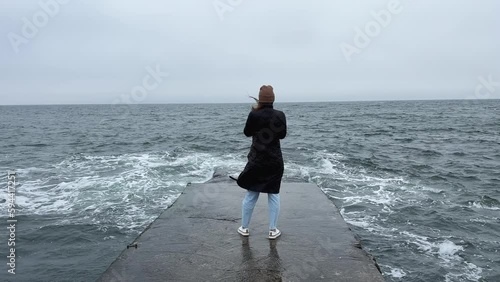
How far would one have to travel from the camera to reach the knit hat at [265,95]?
4.16 meters

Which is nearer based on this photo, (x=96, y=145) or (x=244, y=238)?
(x=244, y=238)

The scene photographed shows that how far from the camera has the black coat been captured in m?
4.23

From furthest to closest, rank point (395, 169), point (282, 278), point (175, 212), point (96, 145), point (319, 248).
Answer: point (96, 145)
point (395, 169)
point (175, 212)
point (319, 248)
point (282, 278)

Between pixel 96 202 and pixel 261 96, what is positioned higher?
pixel 261 96

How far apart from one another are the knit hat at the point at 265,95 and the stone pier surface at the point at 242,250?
73.4 inches

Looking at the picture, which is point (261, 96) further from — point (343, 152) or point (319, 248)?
point (343, 152)

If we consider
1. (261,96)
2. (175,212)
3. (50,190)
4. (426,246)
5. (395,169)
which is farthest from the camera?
(395,169)

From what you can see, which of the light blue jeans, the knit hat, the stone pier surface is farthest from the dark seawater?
the knit hat

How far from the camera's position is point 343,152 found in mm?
18625

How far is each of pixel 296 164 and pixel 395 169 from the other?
4073mm

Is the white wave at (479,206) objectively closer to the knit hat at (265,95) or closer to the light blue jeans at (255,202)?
the light blue jeans at (255,202)

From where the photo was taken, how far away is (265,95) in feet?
13.6

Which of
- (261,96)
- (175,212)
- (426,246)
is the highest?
(261,96)

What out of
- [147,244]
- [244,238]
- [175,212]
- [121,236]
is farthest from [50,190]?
[244,238]
